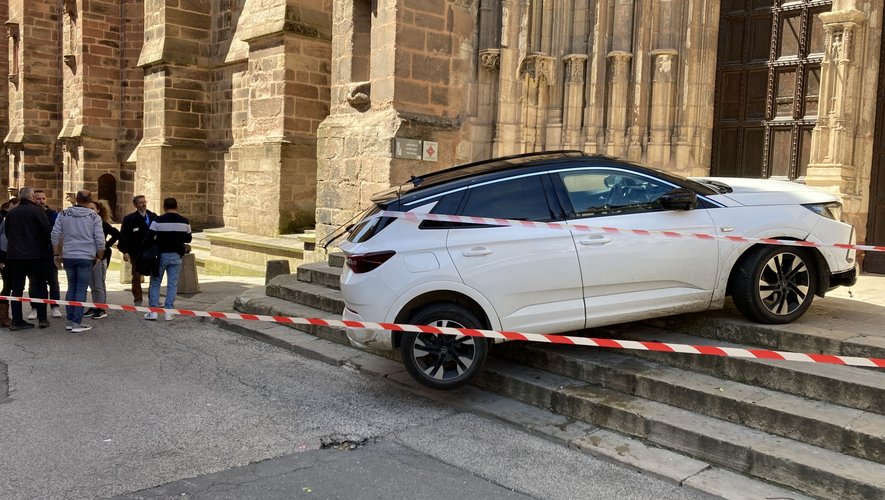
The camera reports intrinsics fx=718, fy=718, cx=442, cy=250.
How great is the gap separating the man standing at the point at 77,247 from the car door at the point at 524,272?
17.9 ft

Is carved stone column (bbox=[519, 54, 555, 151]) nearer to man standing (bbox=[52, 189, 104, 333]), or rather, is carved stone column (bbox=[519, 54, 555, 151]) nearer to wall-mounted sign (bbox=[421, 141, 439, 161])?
wall-mounted sign (bbox=[421, 141, 439, 161])

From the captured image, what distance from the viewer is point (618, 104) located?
10070 mm

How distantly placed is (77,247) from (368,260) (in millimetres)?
4969

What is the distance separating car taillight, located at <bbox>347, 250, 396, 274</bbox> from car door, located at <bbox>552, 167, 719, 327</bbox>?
4.79 ft

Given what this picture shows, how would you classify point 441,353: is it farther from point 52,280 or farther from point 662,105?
point 52,280

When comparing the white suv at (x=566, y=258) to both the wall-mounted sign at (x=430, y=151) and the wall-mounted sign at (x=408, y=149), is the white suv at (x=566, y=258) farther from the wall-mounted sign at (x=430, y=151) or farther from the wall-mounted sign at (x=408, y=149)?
the wall-mounted sign at (x=430, y=151)

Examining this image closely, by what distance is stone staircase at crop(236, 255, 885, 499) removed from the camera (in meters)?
4.29

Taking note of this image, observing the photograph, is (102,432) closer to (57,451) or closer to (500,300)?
(57,451)

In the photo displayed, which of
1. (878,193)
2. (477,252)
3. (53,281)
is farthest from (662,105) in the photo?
(53,281)

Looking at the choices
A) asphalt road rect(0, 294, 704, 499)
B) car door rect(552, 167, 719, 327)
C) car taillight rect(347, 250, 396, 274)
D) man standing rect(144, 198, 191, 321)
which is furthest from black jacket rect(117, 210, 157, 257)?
car door rect(552, 167, 719, 327)

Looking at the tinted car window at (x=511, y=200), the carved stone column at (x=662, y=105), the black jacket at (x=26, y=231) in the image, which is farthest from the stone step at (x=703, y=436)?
the black jacket at (x=26, y=231)

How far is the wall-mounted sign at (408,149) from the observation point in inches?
395

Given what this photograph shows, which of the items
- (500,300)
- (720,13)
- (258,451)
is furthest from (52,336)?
(720,13)

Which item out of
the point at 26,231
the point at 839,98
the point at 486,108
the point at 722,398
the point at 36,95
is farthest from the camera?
the point at 36,95
